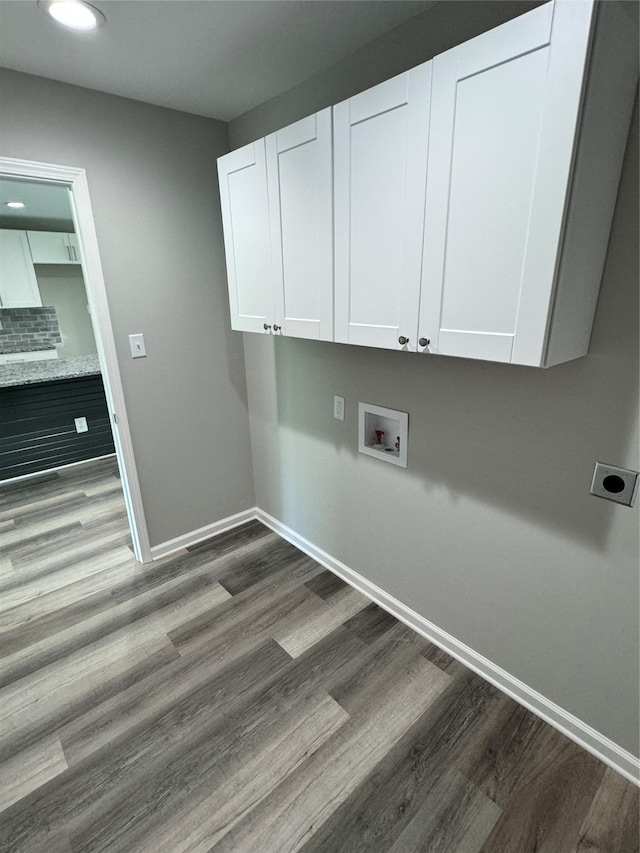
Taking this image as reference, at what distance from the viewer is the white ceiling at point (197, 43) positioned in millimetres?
1336

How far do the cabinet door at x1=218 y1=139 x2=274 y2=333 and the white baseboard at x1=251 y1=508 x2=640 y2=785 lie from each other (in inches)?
56.3

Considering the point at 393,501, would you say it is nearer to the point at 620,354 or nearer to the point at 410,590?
the point at 410,590

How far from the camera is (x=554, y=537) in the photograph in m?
1.42

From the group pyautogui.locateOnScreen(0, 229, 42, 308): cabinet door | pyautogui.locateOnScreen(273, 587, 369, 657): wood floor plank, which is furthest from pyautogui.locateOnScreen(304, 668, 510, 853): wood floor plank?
pyautogui.locateOnScreen(0, 229, 42, 308): cabinet door

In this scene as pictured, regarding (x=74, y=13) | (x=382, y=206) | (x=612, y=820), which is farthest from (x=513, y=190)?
(x=612, y=820)

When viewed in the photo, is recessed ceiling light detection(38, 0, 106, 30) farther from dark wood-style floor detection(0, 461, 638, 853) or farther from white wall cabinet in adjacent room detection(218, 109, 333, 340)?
dark wood-style floor detection(0, 461, 638, 853)

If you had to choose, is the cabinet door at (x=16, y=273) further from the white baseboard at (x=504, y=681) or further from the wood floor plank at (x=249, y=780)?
the wood floor plank at (x=249, y=780)

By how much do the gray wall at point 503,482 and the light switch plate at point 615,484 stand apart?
2 cm

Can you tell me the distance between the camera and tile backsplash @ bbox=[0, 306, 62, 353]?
4.28 meters

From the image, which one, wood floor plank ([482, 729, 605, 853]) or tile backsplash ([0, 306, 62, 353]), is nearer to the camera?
wood floor plank ([482, 729, 605, 853])

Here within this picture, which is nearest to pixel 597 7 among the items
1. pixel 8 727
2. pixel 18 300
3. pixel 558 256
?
pixel 558 256

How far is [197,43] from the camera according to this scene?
1523 mm

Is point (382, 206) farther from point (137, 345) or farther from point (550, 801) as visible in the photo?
point (550, 801)

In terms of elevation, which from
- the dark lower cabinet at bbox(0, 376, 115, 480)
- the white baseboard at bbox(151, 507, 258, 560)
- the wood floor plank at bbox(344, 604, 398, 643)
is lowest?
the wood floor plank at bbox(344, 604, 398, 643)
